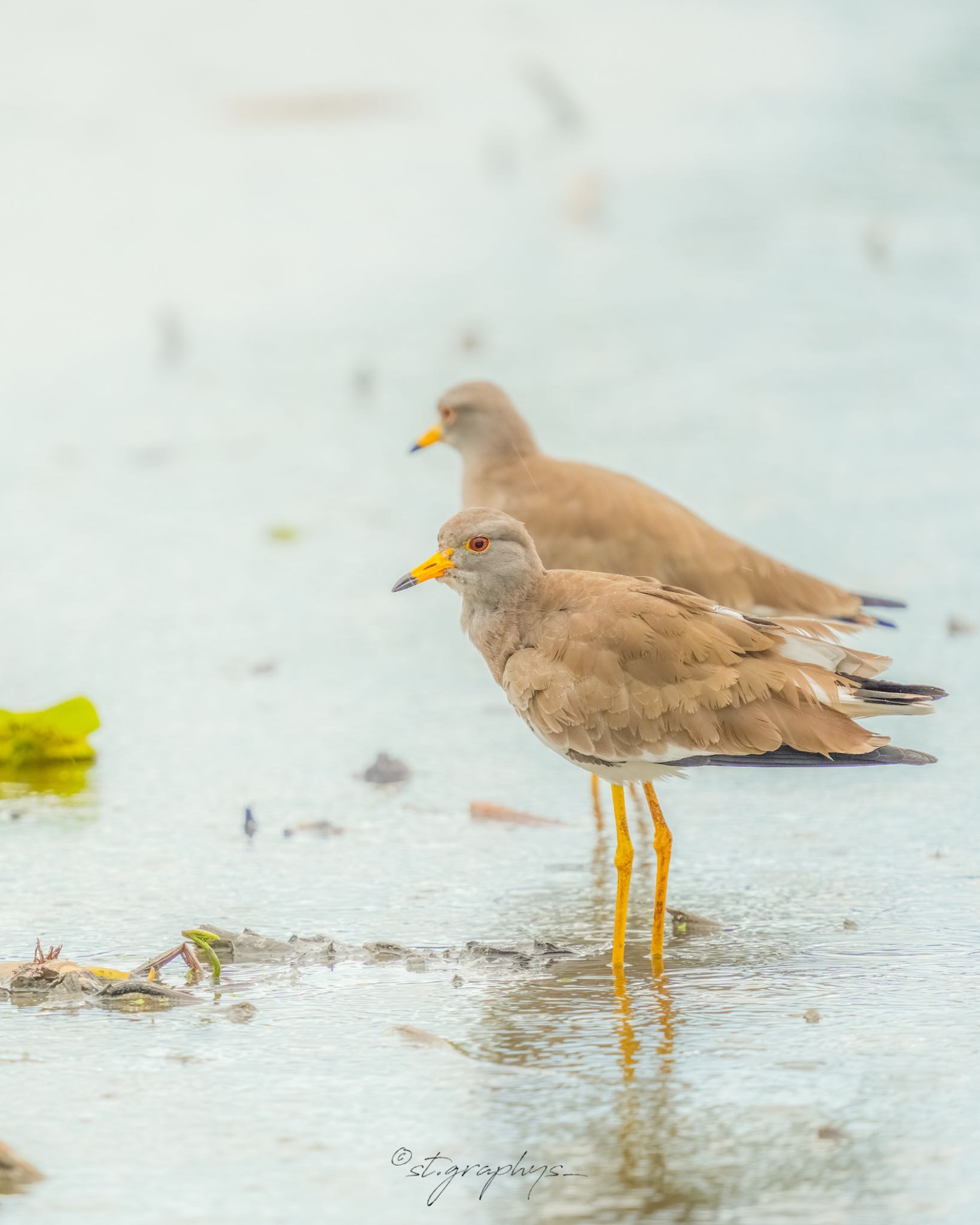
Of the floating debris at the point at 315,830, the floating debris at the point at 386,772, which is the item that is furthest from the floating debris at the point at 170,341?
the floating debris at the point at 315,830

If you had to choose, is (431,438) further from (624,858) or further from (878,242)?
(878,242)

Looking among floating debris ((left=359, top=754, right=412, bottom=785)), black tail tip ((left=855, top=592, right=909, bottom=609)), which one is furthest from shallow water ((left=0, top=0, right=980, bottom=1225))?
black tail tip ((left=855, top=592, right=909, bottom=609))

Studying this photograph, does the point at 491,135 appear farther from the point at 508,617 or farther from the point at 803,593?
the point at 508,617

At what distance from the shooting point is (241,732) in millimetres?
5840

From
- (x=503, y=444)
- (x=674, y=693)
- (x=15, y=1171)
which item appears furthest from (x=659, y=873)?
(x=503, y=444)

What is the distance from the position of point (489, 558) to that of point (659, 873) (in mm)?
913

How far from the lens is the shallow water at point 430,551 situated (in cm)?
328

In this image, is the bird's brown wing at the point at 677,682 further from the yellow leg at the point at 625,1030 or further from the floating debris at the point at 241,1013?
the floating debris at the point at 241,1013

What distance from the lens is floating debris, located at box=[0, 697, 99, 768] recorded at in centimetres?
554

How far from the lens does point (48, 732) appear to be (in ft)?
→ 18.2

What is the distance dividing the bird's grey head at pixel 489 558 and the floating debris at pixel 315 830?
2.57 ft

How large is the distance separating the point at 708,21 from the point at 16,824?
473 inches

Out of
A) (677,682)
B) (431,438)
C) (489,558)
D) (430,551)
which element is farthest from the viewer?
(430,551)

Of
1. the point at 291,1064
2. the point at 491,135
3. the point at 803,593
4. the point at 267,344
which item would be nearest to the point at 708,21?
the point at 491,135
